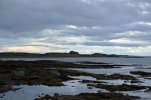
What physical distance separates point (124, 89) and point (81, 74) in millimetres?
25485

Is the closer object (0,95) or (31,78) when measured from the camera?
(0,95)

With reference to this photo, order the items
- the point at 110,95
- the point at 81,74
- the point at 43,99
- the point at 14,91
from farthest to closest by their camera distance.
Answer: the point at 81,74, the point at 14,91, the point at 110,95, the point at 43,99

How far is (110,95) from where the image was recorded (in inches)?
1252

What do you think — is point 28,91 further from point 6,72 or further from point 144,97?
point 6,72

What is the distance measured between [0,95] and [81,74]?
32.8 meters

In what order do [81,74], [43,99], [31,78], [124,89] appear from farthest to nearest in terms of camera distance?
[81,74] → [31,78] → [124,89] → [43,99]

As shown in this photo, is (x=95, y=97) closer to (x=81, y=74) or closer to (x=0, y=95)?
(x=0, y=95)

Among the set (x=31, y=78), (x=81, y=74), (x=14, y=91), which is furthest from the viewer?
(x=81, y=74)

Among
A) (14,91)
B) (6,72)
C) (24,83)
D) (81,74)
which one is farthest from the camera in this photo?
(81,74)

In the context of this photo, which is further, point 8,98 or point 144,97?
point 144,97

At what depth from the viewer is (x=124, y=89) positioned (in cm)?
3856

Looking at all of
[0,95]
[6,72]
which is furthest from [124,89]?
[6,72]

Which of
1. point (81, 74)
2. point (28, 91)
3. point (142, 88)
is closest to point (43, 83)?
point (28, 91)

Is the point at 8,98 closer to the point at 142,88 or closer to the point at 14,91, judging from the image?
the point at 14,91
